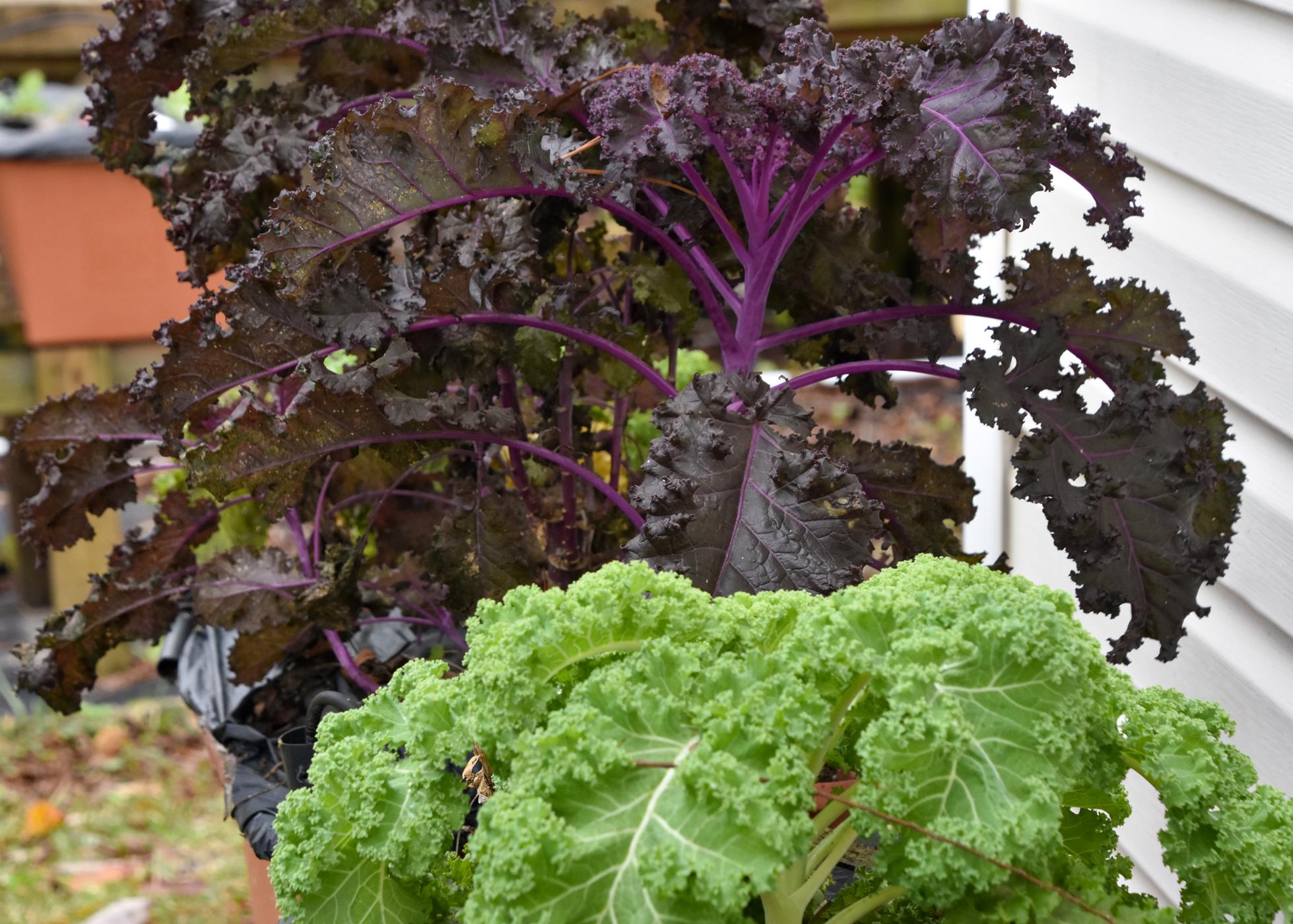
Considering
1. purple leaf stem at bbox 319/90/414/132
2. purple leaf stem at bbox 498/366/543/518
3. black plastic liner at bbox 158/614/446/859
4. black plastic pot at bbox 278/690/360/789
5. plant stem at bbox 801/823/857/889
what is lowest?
black plastic liner at bbox 158/614/446/859

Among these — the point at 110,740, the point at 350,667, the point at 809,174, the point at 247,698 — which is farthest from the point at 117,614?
the point at 110,740

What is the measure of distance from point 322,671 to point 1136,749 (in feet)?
4.01

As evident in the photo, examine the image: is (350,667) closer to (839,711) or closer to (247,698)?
(247,698)

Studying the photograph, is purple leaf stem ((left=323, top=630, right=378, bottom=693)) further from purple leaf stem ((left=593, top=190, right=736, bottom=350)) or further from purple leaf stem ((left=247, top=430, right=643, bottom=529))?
purple leaf stem ((left=593, top=190, right=736, bottom=350))

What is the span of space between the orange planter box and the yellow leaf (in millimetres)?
1271

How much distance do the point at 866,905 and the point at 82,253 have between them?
10.3 ft

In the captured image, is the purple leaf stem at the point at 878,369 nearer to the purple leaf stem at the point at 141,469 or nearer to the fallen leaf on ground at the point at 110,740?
the purple leaf stem at the point at 141,469

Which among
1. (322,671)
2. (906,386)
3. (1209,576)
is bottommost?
(906,386)

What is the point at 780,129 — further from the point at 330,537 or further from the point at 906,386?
the point at 906,386

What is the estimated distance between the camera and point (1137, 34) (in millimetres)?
1858

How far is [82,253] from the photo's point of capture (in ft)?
11.3

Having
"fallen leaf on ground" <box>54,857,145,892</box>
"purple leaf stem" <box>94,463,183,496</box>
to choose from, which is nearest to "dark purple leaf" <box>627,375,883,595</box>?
"purple leaf stem" <box>94,463,183,496</box>

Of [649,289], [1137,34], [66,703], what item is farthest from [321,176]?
[1137,34]

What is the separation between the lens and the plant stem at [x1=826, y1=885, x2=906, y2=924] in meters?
1.00
